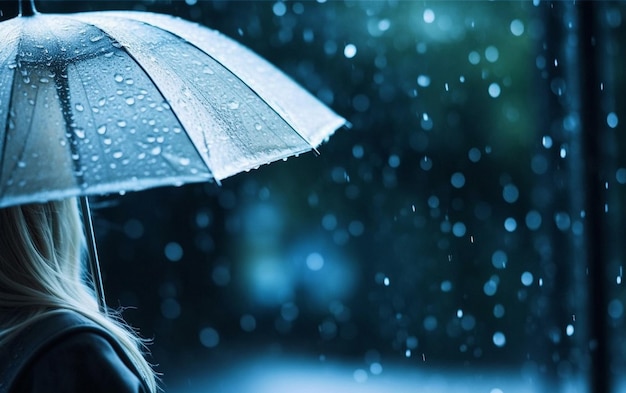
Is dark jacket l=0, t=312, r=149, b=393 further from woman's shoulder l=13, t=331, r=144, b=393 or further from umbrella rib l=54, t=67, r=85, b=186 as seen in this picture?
umbrella rib l=54, t=67, r=85, b=186

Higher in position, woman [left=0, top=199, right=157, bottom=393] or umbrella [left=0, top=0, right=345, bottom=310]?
umbrella [left=0, top=0, right=345, bottom=310]

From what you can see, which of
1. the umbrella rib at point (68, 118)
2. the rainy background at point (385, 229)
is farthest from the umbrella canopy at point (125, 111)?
the rainy background at point (385, 229)

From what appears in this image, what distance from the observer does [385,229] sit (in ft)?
5.95

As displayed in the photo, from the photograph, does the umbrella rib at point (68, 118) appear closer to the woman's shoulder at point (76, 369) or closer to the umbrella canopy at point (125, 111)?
the umbrella canopy at point (125, 111)

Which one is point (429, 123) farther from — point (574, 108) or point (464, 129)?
point (574, 108)

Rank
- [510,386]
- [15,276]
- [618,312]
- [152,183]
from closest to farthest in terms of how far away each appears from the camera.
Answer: [152,183] < [15,276] < [618,312] < [510,386]

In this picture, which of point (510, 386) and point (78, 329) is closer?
point (78, 329)

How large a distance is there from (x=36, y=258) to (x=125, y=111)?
7.8 inches

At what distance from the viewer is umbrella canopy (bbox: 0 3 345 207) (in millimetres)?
700

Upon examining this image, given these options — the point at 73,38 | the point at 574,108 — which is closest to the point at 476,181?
the point at 574,108

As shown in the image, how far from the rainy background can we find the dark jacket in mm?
1049

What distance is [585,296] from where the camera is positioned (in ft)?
5.42

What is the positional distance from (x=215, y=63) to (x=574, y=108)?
100 centimetres

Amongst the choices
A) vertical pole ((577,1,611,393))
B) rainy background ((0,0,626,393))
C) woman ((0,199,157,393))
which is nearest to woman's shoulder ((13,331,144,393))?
woman ((0,199,157,393))
